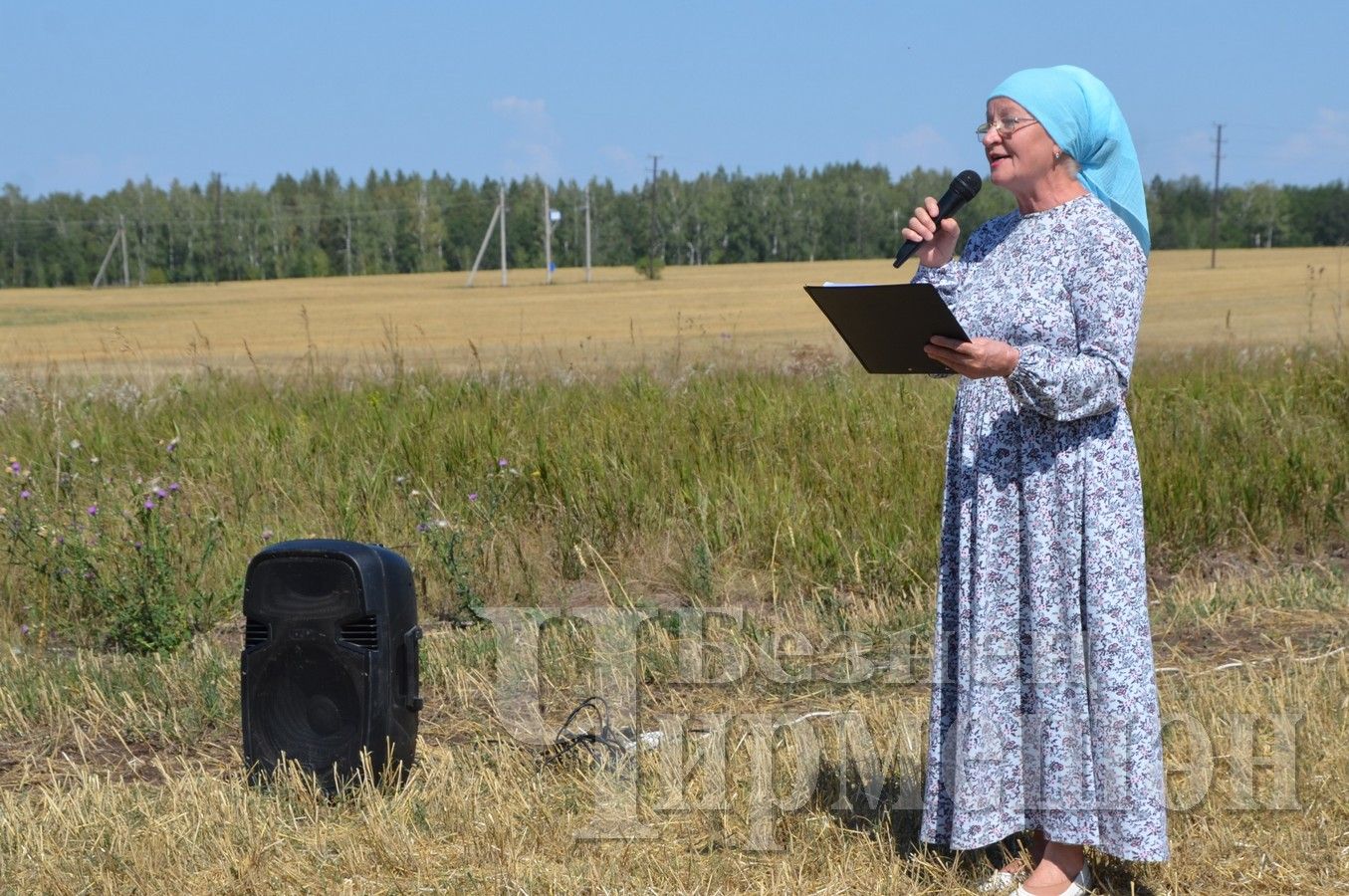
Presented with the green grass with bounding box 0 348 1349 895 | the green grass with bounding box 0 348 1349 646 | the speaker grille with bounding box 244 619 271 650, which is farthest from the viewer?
the green grass with bounding box 0 348 1349 646

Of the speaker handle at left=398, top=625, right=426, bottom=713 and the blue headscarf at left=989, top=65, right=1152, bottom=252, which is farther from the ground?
the blue headscarf at left=989, top=65, right=1152, bottom=252

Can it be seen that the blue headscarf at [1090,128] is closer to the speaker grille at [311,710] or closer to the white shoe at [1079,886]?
the white shoe at [1079,886]

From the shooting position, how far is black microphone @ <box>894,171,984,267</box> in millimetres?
3596

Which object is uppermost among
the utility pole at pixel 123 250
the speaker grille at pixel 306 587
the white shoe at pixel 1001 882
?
the utility pole at pixel 123 250

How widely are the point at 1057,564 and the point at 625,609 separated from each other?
325 centimetres

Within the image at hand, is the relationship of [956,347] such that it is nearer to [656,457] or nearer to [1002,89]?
[1002,89]

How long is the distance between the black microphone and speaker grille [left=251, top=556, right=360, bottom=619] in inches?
69.1

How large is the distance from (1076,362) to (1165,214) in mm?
99672

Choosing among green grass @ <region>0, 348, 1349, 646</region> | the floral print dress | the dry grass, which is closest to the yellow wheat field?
green grass @ <region>0, 348, 1349, 646</region>

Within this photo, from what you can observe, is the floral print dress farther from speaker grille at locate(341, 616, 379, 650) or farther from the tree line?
the tree line

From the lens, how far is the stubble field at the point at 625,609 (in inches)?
153

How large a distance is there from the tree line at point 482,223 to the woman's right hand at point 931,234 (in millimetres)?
101892

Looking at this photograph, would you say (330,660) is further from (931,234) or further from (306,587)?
(931,234)

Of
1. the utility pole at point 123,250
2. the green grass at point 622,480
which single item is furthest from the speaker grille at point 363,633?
the utility pole at point 123,250
